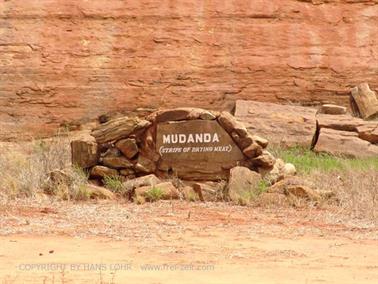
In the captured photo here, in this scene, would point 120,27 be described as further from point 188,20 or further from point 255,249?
point 255,249

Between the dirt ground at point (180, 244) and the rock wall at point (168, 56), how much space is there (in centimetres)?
602

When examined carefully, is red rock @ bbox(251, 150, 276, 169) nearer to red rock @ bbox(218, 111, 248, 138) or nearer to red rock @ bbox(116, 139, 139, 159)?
red rock @ bbox(218, 111, 248, 138)

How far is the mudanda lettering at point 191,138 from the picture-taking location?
11062 mm

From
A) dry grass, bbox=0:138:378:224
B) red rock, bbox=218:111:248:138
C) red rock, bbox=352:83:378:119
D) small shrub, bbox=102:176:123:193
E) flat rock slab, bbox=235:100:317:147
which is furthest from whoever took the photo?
red rock, bbox=352:83:378:119

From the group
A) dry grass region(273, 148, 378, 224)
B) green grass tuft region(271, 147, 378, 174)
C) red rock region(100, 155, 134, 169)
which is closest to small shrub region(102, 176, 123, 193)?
red rock region(100, 155, 134, 169)

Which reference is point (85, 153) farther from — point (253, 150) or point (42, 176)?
point (253, 150)

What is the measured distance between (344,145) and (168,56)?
4.06m

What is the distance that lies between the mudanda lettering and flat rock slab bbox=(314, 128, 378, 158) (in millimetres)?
3722

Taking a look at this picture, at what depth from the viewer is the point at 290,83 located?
54.0 ft

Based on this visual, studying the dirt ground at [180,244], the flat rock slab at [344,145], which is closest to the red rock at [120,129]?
the dirt ground at [180,244]

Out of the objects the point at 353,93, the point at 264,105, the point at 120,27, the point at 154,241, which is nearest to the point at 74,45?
the point at 120,27

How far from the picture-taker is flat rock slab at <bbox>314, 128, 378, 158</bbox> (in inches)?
555

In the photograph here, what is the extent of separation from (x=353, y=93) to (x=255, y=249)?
9723 millimetres

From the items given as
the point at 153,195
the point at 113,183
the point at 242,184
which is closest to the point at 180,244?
the point at 153,195
